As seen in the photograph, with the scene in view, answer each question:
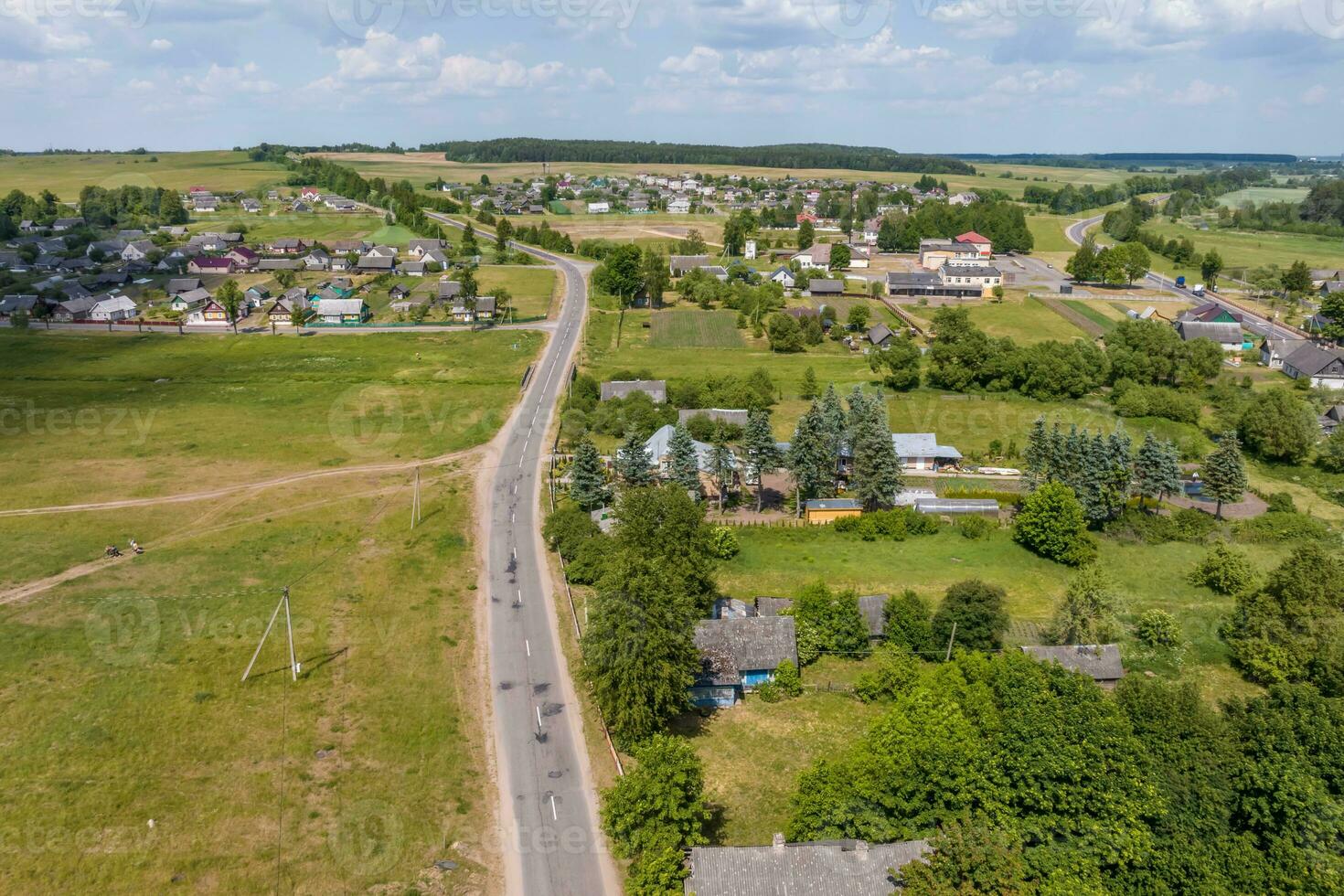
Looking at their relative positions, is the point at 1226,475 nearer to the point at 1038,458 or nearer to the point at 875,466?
the point at 1038,458

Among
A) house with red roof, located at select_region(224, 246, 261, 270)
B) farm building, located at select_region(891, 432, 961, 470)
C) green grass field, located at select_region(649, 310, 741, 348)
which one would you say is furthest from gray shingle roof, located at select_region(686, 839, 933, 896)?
house with red roof, located at select_region(224, 246, 261, 270)

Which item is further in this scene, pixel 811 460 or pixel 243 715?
pixel 811 460

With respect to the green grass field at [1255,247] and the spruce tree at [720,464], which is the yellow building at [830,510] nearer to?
the spruce tree at [720,464]

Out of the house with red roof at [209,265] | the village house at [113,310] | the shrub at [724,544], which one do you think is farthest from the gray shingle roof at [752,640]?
the house with red roof at [209,265]

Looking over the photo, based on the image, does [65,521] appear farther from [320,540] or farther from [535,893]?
[535,893]

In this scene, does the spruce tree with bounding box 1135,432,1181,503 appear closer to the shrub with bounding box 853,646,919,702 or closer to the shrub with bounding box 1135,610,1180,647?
the shrub with bounding box 1135,610,1180,647

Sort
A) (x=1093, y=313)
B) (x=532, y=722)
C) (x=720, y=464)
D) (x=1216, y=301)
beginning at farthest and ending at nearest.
Answer: (x=1216, y=301) → (x=1093, y=313) → (x=720, y=464) → (x=532, y=722)

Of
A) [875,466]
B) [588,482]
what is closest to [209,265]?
[588,482]
